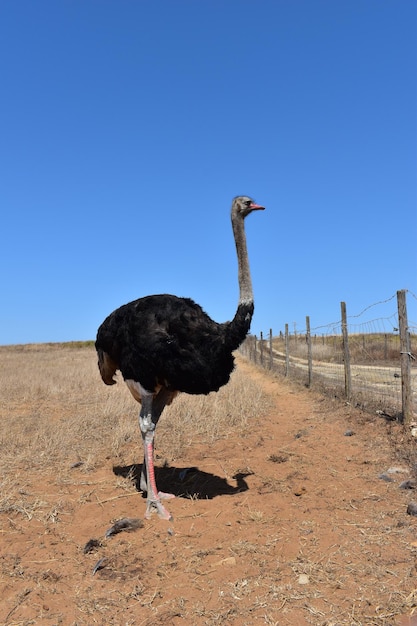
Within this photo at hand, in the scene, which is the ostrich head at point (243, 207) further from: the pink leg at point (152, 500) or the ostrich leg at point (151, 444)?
the pink leg at point (152, 500)

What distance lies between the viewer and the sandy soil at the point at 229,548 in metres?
2.95

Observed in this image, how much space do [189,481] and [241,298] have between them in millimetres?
1977

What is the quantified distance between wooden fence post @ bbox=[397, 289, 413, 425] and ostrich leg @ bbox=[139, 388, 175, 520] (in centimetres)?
315

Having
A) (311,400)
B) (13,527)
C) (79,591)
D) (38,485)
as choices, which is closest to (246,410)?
(311,400)

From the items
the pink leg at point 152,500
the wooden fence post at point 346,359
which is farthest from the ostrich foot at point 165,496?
the wooden fence post at point 346,359

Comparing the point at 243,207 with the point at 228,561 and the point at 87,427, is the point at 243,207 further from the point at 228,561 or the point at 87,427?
the point at 87,427

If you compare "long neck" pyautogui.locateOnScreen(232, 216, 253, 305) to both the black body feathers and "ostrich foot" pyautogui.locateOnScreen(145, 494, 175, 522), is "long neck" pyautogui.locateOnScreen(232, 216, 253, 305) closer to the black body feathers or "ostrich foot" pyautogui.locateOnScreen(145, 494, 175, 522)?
the black body feathers

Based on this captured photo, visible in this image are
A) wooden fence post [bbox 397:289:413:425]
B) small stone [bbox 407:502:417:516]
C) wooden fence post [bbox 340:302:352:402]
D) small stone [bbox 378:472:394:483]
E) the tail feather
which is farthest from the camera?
wooden fence post [bbox 340:302:352:402]

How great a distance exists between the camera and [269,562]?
342 cm

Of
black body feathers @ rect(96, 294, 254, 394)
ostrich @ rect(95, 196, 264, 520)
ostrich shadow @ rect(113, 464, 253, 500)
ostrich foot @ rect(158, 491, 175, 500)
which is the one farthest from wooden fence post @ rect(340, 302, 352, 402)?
ostrich foot @ rect(158, 491, 175, 500)

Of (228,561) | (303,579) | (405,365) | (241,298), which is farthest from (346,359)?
(303,579)

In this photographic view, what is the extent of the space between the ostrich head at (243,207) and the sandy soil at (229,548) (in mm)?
2556

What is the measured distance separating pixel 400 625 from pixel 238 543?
1296 mm

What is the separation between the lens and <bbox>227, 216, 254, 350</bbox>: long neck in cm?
459
